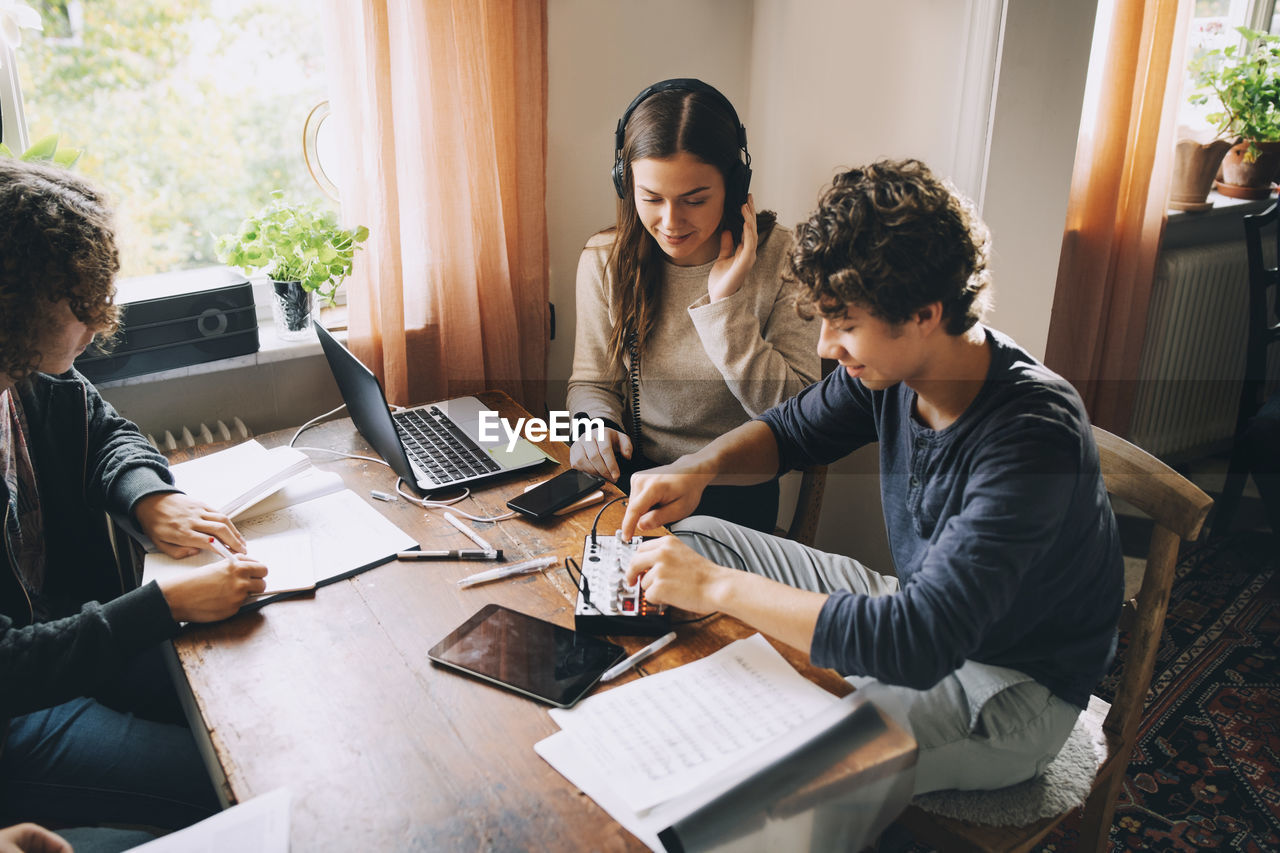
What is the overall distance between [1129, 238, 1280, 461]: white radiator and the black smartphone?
2187 mm

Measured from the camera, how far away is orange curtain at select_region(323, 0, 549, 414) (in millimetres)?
1673

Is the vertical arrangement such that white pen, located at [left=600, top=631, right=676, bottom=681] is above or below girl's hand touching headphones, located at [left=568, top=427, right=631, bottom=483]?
below

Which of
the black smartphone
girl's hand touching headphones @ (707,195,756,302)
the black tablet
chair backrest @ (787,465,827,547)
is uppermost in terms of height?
girl's hand touching headphones @ (707,195,756,302)

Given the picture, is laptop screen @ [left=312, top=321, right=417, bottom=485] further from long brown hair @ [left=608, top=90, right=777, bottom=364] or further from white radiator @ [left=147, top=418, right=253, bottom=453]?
long brown hair @ [left=608, top=90, right=777, bottom=364]

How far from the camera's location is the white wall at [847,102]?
1.74 meters

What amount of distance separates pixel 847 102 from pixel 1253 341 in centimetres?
143

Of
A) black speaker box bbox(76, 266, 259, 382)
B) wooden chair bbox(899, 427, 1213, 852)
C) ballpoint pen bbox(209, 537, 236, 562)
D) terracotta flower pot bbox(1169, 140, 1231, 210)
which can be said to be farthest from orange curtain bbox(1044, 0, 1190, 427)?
ballpoint pen bbox(209, 537, 236, 562)

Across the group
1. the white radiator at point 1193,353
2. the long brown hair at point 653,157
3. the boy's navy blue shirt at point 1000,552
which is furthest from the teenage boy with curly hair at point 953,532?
the white radiator at point 1193,353

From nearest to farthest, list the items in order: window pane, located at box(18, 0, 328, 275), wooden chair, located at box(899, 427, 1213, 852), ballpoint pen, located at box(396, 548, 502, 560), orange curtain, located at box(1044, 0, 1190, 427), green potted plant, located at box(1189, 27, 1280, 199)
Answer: wooden chair, located at box(899, 427, 1213, 852), ballpoint pen, located at box(396, 548, 502, 560), window pane, located at box(18, 0, 328, 275), orange curtain, located at box(1044, 0, 1190, 427), green potted plant, located at box(1189, 27, 1280, 199)

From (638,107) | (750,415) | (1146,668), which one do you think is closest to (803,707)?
(1146,668)

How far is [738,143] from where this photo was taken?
5.18 ft

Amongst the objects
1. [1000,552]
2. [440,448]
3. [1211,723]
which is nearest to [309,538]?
[440,448]

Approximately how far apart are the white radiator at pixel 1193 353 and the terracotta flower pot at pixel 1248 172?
164 mm

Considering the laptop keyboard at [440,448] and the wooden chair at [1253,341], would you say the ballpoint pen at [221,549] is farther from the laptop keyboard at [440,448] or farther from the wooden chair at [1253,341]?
the wooden chair at [1253,341]
